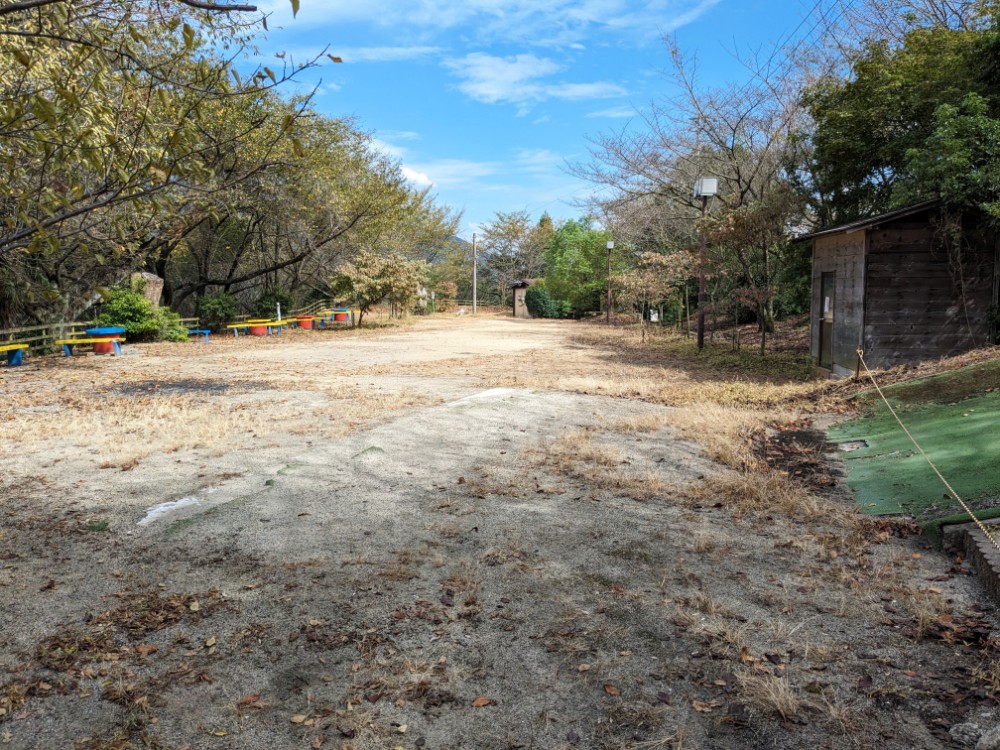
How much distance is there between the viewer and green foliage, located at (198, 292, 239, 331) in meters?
24.3

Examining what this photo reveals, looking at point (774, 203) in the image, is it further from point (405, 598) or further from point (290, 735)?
point (290, 735)

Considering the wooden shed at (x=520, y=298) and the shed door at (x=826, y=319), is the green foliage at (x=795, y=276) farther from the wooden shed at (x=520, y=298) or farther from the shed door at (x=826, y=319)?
the wooden shed at (x=520, y=298)

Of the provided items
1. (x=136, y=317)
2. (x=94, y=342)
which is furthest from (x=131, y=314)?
(x=94, y=342)

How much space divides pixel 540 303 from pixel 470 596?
133 ft

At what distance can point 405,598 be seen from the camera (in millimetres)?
3615

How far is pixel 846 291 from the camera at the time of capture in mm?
11727

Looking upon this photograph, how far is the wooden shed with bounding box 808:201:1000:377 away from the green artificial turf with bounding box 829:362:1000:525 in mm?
3129

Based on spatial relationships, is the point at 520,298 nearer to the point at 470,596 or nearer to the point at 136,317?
the point at 136,317

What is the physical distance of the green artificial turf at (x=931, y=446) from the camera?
4.70 metres

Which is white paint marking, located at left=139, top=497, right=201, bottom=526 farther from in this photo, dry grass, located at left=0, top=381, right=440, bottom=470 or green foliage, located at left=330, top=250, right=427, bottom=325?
green foliage, located at left=330, top=250, right=427, bottom=325

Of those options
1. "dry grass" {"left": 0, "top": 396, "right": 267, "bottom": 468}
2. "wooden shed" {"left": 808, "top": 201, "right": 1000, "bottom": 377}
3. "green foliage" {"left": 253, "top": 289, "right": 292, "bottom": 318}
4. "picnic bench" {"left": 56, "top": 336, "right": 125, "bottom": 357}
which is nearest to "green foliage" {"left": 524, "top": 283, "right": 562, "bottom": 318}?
"green foliage" {"left": 253, "top": 289, "right": 292, "bottom": 318}

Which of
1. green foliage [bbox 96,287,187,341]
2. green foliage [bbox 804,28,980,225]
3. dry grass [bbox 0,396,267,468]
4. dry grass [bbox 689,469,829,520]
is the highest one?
green foliage [bbox 804,28,980,225]

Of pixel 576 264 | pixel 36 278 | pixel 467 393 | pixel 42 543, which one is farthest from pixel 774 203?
pixel 576 264

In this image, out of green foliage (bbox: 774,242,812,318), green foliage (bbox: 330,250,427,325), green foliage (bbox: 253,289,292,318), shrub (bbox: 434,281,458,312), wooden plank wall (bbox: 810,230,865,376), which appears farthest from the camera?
shrub (bbox: 434,281,458,312)
